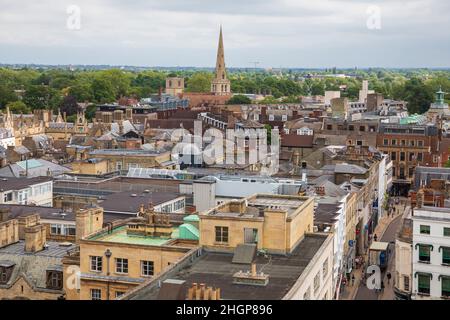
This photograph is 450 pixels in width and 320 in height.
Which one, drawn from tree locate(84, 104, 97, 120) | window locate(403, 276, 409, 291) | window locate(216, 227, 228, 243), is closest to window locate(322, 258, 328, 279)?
window locate(216, 227, 228, 243)

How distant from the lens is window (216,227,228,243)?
26453 millimetres

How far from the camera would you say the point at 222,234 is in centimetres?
2656

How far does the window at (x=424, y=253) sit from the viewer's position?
124ft

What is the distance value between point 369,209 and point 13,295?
119 feet

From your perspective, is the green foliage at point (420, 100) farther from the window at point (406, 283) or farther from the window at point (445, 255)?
the window at point (445, 255)

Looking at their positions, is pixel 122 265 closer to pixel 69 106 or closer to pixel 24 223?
pixel 24 223

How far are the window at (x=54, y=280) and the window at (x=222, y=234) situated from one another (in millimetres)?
7001

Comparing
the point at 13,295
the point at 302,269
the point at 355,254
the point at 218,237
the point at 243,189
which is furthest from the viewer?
the point at 355,254

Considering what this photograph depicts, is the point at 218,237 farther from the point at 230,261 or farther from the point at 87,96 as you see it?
the point at 87,96

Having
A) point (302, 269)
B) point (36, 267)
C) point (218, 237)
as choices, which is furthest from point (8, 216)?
point (302, 269)

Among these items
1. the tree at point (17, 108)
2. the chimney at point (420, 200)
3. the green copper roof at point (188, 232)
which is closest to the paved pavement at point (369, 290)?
the chimney at point (420, 200)

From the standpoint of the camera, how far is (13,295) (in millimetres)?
29625

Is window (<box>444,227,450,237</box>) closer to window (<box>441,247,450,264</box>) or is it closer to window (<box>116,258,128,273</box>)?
window (<box>441,247,450,264</box>)

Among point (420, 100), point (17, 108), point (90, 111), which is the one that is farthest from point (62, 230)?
point (420, 100)
